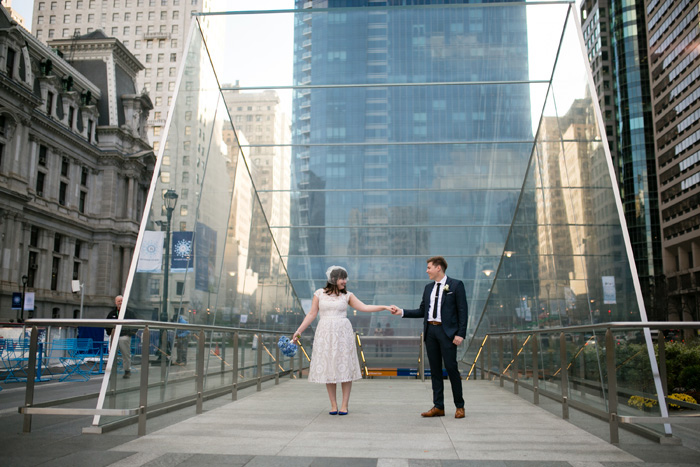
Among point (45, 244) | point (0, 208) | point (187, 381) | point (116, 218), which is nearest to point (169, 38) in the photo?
point (116, 218)

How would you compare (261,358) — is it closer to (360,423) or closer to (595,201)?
(360,423)

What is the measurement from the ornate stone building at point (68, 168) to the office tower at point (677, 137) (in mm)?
53511

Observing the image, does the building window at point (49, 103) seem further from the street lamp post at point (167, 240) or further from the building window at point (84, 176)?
the street lamp post at point (167, 240)

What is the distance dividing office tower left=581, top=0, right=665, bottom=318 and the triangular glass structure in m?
65.8

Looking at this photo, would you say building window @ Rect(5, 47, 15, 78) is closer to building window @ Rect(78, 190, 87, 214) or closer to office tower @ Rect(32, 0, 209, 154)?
building window @ Rect(78, 190, 87, 214)

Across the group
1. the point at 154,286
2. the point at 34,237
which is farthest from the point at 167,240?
the point at 34,237

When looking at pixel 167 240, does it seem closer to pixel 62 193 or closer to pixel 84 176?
pixel 62 193

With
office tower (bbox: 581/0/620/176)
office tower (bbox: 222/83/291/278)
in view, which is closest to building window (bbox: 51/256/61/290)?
office tower (bbox: 222/83/291/278)

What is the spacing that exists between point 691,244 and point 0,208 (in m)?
61.6

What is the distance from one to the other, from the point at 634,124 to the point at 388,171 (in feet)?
241

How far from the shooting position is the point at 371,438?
516 cm

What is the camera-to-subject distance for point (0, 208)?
42188 millimetres

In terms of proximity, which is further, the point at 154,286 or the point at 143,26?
the point at 143,26

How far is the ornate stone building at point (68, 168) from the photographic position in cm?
4356
